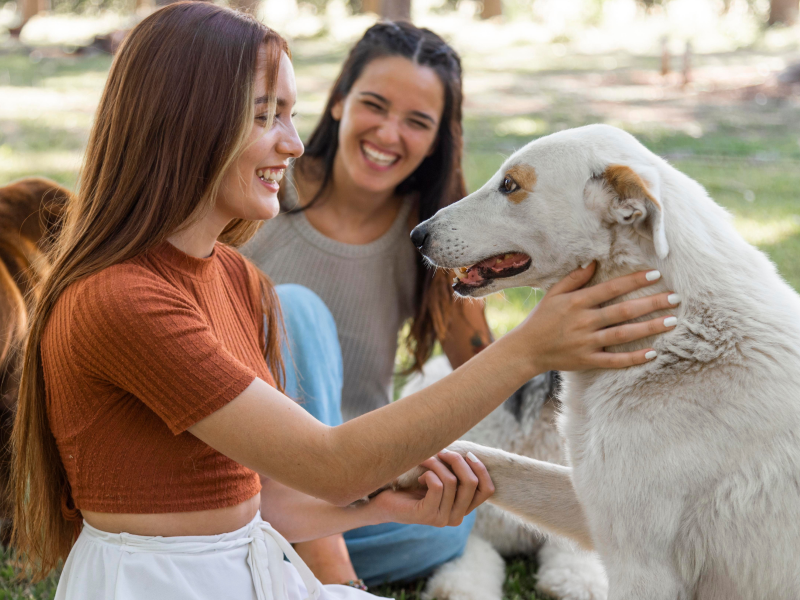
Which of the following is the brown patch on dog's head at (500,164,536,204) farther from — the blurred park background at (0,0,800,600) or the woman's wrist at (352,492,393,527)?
the woman's wrist at (352,492,393,527)

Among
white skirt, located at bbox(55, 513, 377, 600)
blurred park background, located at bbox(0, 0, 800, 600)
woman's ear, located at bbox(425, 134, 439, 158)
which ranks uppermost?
woman's ear, located at bbox(425, 134, 439, 158)

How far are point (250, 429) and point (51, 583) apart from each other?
155 centimetres

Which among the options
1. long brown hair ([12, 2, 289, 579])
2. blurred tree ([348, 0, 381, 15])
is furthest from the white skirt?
blurred tree ([348, 0, 381, 15])

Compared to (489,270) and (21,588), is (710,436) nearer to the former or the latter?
(489,270)

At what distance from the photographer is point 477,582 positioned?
2906 millimetres

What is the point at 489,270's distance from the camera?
223 centimetres

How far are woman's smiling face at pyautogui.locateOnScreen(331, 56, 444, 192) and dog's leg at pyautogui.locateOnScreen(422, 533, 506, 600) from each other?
1.55 m

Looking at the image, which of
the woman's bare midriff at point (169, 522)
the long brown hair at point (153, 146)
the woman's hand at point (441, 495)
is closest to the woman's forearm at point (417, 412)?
the woman's bare midriff at point (169, 522)

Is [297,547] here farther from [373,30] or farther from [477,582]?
[373,30]

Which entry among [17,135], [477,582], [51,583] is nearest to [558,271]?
[477,582]

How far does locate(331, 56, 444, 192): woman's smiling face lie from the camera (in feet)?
10.9

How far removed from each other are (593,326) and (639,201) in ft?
1.07

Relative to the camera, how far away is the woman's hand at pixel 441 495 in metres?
2.23

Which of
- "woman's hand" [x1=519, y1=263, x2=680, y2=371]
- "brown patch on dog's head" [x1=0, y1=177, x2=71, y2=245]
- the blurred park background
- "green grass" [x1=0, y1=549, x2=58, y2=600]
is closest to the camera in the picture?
"woman's hand" [x1=519, y1=263, x2=680, y2=371]
